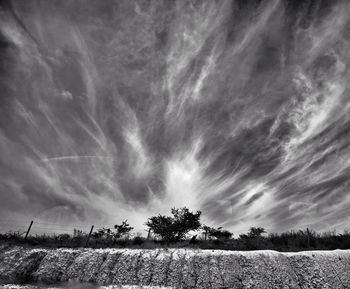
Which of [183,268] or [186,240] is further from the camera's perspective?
[186,240]

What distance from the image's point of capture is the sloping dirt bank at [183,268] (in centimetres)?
1084

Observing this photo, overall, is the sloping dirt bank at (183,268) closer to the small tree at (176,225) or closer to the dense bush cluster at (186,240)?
the dense bush cluster at (186,240)

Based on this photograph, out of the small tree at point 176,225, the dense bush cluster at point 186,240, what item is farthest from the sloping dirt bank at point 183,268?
the small tree at point 176,225

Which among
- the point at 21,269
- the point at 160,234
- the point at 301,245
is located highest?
the point at 160,234

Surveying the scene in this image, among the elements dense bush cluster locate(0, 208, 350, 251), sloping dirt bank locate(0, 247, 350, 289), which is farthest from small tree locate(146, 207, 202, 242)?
sloping dirt bank locate(0, 247, 350, 289)

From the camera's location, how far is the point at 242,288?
425 inches

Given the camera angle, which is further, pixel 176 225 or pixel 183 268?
pixel 176 225

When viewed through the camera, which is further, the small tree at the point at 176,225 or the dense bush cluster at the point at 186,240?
the small tree at the point at 176,225

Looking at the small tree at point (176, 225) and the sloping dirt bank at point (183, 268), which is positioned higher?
the small tree at point (176, 225)

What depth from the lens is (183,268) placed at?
12141mm

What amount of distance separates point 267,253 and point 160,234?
1836cm

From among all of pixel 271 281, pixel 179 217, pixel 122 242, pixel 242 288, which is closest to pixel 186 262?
pixel 242 288

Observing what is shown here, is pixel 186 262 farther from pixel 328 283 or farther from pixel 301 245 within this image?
pixel 301 245

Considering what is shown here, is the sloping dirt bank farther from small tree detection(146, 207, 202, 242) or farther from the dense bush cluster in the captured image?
small tree detection(146, 207, 202, 242)
